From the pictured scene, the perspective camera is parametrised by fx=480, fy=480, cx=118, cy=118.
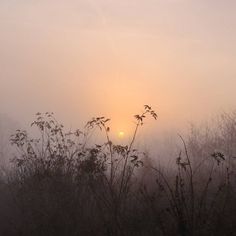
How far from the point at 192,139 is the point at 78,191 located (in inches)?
1441

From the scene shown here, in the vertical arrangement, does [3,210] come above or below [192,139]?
below

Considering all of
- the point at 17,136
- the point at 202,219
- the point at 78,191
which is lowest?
the point at 202,219

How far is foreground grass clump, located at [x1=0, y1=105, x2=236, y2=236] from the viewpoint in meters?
7.13

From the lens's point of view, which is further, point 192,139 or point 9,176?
point 192,139

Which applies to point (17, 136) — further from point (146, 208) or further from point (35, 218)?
point (146, 208)

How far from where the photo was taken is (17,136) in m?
11.9

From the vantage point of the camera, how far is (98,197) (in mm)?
8633

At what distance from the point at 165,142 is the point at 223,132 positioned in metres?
79.3

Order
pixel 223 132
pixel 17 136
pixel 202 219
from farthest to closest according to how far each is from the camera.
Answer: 1. pixel 223 132
2. pixel 17 136
3. pixel 202 219

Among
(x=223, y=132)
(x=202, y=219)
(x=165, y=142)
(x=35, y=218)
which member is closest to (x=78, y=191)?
(x=35, y=218)

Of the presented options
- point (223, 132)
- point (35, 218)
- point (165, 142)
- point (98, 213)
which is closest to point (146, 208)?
point (98, 213)

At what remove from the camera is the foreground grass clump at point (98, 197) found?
7129 mm

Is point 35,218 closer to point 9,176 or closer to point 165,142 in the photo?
point 9,176

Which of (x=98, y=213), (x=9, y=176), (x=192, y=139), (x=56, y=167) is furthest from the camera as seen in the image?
(x=192, y=139)
